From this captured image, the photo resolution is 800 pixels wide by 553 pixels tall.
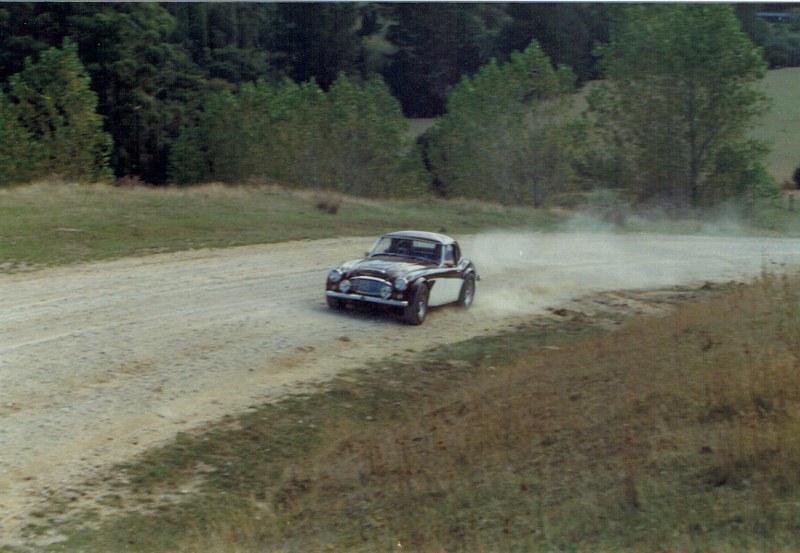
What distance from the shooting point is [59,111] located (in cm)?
4578

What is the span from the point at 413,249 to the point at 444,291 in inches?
39.5

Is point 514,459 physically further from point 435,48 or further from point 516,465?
Answer: point 435,48

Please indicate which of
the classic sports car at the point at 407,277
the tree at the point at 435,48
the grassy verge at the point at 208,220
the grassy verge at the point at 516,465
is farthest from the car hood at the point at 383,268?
the tree at the point at 435,48

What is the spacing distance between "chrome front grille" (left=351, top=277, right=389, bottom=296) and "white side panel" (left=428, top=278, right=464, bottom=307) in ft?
3.54

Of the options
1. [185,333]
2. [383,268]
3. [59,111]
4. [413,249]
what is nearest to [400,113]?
[59,111]

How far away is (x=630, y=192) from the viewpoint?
55.8 meters

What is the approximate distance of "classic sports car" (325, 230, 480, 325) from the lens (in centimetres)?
1628

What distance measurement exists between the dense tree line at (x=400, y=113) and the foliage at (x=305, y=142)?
10cm

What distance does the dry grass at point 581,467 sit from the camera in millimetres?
6996

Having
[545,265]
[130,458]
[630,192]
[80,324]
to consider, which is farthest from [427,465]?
[630,192]

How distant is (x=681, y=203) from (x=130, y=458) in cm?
4783

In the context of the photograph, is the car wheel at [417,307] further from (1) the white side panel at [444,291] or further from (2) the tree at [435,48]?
(2) the tree at [435,48]

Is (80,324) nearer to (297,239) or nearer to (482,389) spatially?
(482,389)

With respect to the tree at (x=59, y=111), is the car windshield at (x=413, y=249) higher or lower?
lower
